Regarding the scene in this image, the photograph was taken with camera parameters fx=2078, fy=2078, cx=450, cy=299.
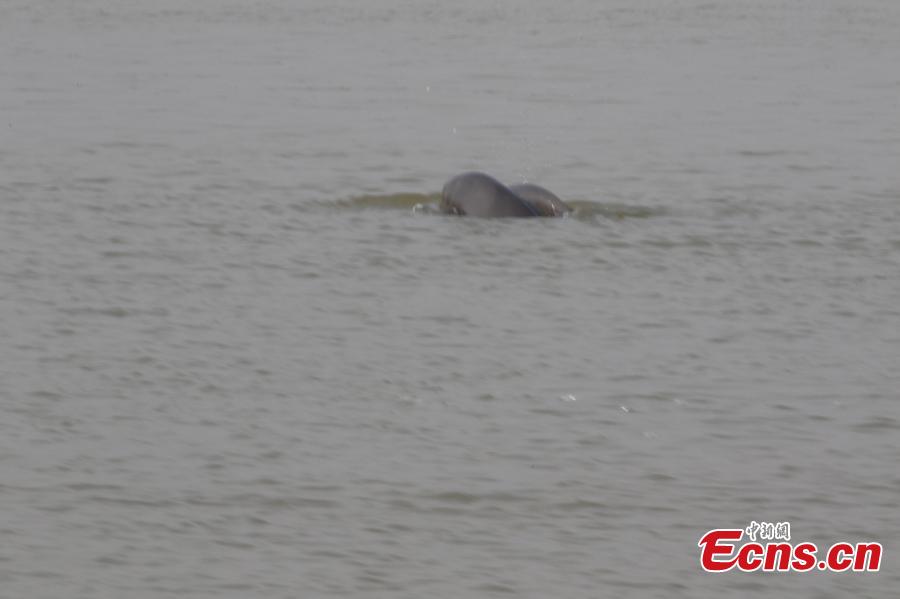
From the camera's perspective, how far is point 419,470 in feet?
32.1

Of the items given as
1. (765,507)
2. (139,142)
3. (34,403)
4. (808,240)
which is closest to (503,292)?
(808,240)

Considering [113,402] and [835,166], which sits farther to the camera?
[835,166]

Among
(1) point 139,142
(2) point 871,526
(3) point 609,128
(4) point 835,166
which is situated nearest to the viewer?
(2) point 871,526

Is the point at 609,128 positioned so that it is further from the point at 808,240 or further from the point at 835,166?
the point at 808,240

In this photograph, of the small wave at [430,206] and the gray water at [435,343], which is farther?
the small wave at [430,206]

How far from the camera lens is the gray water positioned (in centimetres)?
876

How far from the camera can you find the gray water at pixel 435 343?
8758 mm

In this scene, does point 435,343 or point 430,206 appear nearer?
point 435,343

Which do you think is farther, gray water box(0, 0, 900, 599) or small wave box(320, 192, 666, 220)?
small wave box(320, 192, 666, 220)

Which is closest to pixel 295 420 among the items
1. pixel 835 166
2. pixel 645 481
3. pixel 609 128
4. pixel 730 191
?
pixel 645 481

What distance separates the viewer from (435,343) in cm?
1248

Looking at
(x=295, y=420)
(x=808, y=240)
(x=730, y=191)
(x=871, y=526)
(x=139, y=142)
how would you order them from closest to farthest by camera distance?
1. (x=871, y=526)
2. (x=295, y=420)
3. (x=808, y=240)
4. (x=730, y=191)
5. (x=139, y=142)

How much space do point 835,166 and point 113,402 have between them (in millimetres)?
11291

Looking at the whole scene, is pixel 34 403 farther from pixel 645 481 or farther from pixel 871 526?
pixel 871 526
